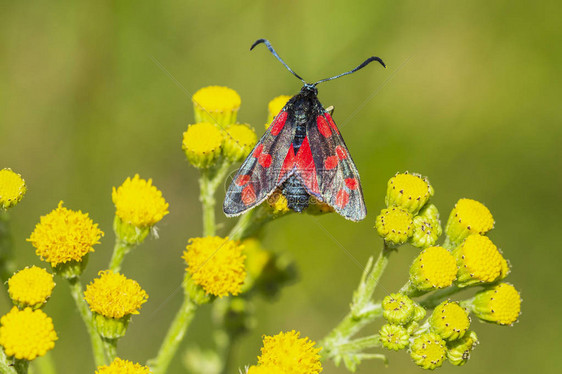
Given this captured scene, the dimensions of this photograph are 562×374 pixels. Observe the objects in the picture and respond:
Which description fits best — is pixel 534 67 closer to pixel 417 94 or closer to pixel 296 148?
pixel 417 94

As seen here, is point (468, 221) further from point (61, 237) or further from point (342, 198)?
point (61, 237)

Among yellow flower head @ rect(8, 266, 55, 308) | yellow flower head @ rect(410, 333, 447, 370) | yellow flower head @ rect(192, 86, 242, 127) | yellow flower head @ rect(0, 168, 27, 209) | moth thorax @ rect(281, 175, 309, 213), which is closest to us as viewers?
yellow flower head @ rect(8, 266, 55, 308)

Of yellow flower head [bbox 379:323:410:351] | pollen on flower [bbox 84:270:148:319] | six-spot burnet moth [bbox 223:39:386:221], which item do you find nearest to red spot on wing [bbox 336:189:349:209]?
six-spot burnet moth [bbox 223:39:386:221]

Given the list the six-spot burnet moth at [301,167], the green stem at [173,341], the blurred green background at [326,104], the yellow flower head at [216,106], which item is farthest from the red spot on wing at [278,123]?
the blurred green background at [326,104]

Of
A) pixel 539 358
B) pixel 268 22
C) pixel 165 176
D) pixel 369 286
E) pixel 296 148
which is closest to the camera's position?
pixel 369 286

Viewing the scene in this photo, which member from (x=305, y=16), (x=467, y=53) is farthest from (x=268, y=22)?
(x=467, y=53)

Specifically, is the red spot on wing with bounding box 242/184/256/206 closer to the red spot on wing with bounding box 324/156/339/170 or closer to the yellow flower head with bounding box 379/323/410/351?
the red spot on wing with bounding box 324/156/339/170
